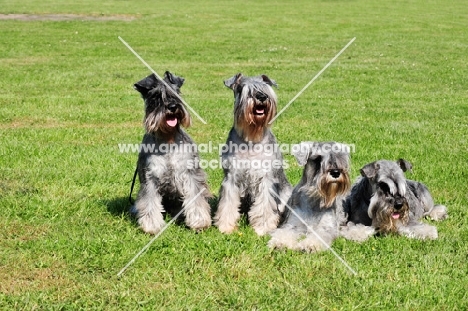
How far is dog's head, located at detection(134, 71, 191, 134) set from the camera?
7.74m

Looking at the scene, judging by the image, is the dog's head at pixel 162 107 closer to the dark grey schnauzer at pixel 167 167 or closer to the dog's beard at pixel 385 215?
the dark grey schnauzer at pixel 167 167

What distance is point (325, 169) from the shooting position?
7320 millimetres

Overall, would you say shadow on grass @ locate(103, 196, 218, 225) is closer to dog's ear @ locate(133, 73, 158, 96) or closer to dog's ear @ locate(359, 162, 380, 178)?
dog's ear @ locate(133, 73, 158, 96)

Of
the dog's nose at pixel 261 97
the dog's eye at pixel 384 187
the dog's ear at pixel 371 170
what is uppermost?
the dog's nose at pixel 261 97

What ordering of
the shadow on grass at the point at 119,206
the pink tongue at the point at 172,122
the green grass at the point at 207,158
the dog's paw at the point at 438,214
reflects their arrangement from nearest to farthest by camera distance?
1. the green grass at the point at 207,158
2. the pink tongue at the point at 172,122
3. the dog's paw at the point at 438,214
4. the shadow on grass at the point at 119,206

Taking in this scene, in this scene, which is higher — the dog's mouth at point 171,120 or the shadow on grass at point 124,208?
the dog's mouth at point 171,120

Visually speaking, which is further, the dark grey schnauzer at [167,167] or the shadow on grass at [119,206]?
the shadow on grass at [119,206]

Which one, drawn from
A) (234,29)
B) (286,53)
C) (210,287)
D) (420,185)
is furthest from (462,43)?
(210,287)

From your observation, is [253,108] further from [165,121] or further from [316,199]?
[316,199]

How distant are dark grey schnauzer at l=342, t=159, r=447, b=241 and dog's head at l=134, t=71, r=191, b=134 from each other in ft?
8.43

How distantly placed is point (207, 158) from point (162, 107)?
4051 millimetres

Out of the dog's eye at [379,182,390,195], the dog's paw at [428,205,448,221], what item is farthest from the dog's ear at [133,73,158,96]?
the dog's paw at [428,205,448,221]

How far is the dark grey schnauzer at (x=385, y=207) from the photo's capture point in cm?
757

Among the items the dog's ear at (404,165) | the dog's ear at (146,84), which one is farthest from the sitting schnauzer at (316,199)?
the dog's ear at (146,84)
